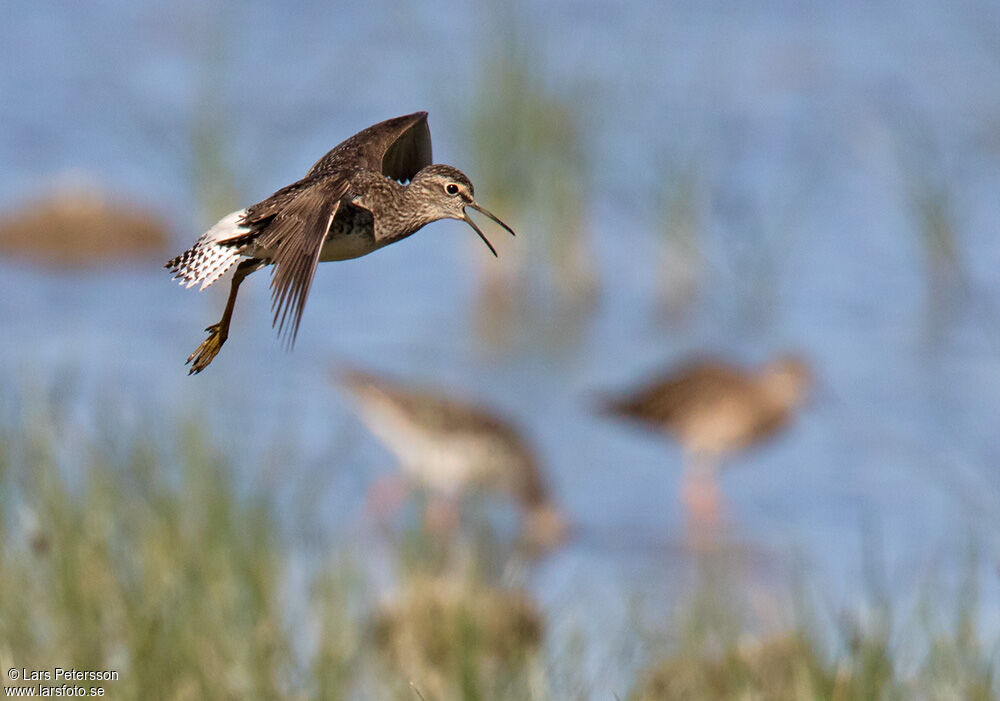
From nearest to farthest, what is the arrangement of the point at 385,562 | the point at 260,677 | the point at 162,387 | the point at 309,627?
the point at 260,677 → the point at 309,627 → the point at 385,562 → the point at 162,387

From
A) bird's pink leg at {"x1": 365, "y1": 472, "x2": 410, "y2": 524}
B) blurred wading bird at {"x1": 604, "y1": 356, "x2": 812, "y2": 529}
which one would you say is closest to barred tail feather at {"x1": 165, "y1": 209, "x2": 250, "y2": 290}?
bird's pink leg at {"x1": 365, "y1": 472, "x2": 410, "y2": 524}

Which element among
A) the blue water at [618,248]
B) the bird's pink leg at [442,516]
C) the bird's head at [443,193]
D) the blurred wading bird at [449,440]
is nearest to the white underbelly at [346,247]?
the bird's head at [443,193]

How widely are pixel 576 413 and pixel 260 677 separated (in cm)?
760

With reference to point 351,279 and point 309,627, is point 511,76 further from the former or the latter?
point 309,627

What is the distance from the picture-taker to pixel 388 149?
8.86ft

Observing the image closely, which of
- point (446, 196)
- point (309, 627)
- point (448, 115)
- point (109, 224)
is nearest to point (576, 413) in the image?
point (448, 115)

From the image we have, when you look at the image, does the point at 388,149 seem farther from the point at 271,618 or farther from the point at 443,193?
the point at 271,618

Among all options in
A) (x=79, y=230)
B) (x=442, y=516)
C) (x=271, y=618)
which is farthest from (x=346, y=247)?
(x=79, y=230)

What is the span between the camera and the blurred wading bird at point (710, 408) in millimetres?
11055

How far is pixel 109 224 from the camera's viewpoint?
13.5m

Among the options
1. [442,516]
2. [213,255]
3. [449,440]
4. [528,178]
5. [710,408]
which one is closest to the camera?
[213,255]

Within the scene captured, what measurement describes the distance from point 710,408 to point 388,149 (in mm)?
8527

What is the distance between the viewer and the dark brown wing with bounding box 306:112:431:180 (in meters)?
2.32

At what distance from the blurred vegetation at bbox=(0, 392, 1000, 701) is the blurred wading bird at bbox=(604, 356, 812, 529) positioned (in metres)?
5.13
